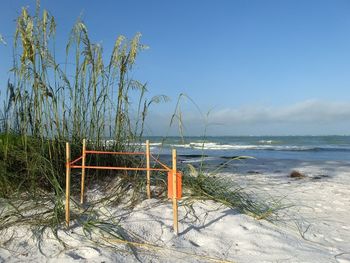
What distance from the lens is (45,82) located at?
3465 mm

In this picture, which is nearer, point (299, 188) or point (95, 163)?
point (95, 163)

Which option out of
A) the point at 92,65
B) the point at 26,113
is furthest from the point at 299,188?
the point at 26,113

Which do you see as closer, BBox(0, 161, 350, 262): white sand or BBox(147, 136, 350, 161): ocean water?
BBox(0, 161, 350, 262): white sand

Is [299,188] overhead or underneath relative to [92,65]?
underneath

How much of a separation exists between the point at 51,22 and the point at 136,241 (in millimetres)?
2129

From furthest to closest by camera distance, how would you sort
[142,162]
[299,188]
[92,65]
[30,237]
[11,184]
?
[299,188], [142,162], [92,65], [11,184], [30,237]

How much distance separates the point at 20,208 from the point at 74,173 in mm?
712

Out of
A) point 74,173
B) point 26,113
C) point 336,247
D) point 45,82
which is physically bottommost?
point 336,247

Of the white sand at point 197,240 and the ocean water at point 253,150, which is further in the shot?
the ocean water at point 253,150

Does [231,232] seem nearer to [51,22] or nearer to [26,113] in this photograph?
[26,113]

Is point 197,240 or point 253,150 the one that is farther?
point 253,150

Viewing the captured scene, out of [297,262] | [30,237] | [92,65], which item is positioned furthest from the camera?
[92,65]

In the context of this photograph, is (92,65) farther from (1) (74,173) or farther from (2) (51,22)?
(1) (74,173)

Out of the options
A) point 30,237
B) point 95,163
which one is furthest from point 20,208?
point 95,163
